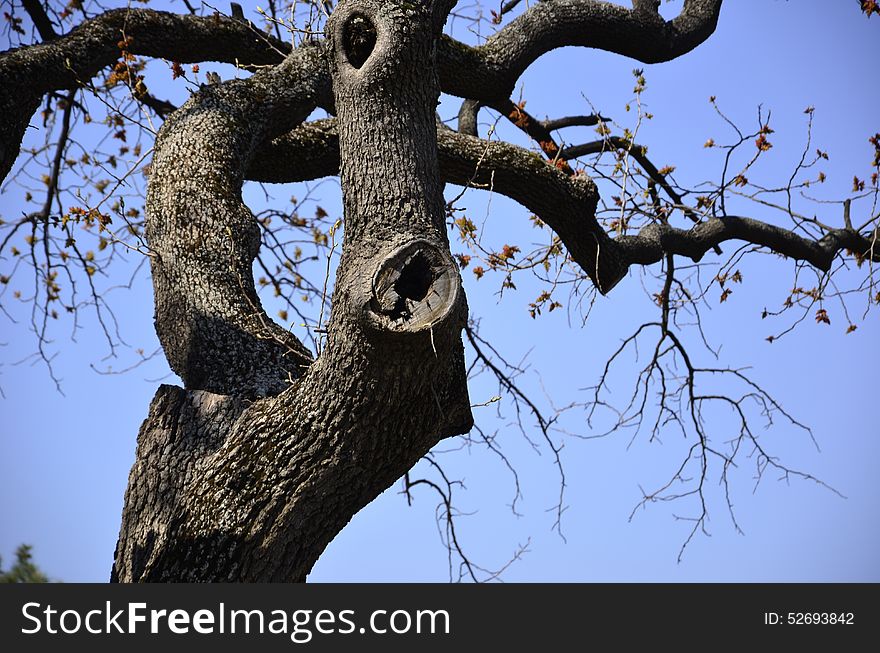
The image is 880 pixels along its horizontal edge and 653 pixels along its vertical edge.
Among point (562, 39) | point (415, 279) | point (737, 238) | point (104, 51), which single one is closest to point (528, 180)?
point (562, 39)

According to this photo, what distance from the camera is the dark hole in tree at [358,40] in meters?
2.88

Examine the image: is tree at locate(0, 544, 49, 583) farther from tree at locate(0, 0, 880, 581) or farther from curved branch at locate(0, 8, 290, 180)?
curved branch at locate(0, 8, 290, 180)

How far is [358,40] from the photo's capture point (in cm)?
291

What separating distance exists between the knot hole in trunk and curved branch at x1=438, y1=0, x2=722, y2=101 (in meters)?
2.35

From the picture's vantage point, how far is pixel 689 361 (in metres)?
5.73

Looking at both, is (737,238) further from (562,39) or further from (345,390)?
(345,390)

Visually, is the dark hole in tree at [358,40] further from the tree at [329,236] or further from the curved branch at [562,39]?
the curved branch at [562,39]

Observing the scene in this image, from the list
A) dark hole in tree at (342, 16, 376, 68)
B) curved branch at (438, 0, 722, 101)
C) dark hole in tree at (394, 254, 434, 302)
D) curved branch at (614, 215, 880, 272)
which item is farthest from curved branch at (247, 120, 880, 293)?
dark hole in tree at (394, 254, 434, 302)

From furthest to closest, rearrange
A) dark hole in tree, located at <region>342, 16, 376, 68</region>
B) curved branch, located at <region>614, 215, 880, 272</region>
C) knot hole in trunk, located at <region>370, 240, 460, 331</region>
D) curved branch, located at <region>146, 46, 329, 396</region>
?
curved branch, located at <region>614, 215, 880, 272</region>
curved branch, located at <region>146, 46, 329, 396</region>
dark hole in tree, located at <region>342, 16, 376, 68</region>
knot hole in trunk, located at <region>370, 240, 460, 331</region>

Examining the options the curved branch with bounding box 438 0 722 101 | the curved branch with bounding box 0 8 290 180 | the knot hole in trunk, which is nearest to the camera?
the knot hole in trunk

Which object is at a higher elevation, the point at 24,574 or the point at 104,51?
the point at 104,51

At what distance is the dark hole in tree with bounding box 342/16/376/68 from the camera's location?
2.88 m

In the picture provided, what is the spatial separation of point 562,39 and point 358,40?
245 cm

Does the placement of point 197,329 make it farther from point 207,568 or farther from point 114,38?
point 114,38
